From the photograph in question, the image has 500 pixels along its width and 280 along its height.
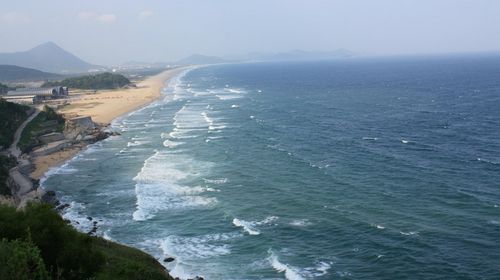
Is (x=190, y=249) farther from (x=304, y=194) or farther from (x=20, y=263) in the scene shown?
(x=20, y=263)

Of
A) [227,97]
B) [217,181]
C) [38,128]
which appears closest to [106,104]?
[227,97]

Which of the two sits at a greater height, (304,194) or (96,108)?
(96,108)

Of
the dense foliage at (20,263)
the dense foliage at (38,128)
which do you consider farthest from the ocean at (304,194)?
the dense foliage at (20,263)

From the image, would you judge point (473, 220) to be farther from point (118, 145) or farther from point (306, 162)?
point (118, 145)

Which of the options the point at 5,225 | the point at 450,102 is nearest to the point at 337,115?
the point at 450,102

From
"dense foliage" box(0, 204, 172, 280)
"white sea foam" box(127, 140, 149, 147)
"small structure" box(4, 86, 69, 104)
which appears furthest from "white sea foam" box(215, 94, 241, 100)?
"dense foliage" box(0, 204, 172, 280)
